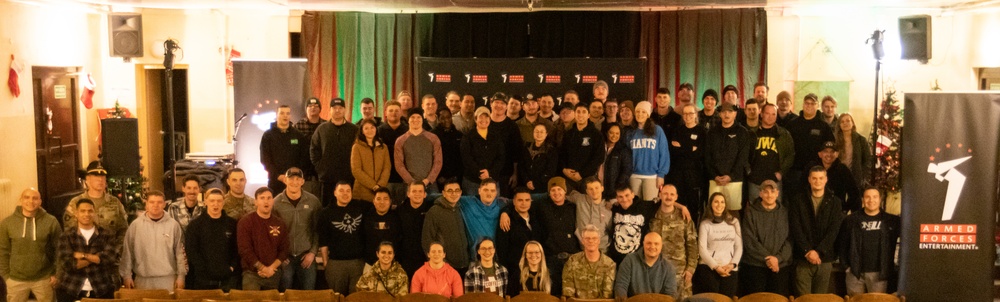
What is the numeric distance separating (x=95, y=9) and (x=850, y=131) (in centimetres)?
820

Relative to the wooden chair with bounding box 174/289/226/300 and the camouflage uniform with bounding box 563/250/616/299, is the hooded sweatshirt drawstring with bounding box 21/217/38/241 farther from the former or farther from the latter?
the camouflage uniform with bounding box 563/250/616/299

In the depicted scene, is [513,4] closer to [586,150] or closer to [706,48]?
[706,48]

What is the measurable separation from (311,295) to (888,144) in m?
7.03

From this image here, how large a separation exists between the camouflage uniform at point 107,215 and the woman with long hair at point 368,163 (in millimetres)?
1806

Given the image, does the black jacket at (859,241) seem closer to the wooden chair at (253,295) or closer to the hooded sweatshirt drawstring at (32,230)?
the wooden chair at (253,295)

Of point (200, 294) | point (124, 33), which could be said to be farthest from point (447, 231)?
point (124, 33)

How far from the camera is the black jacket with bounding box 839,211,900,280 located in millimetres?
7418

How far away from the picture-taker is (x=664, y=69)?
1155 centimetres

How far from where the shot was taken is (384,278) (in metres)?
6.79

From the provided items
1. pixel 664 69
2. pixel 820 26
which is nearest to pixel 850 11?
pixel 820 26

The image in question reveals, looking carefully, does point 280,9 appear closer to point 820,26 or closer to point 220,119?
point 220,119

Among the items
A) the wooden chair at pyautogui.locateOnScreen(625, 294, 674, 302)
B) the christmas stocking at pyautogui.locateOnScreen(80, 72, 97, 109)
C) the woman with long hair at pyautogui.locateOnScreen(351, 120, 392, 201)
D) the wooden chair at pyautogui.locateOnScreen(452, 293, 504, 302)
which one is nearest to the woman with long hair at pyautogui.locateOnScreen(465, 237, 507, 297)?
the wooden chair at pyautogui.locateOnScreen(452, 293, 504, 302)

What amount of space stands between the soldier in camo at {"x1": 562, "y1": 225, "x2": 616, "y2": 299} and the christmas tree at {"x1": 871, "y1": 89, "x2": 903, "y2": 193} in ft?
15.6

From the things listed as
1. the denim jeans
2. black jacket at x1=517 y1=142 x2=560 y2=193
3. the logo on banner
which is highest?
the logo on banner
